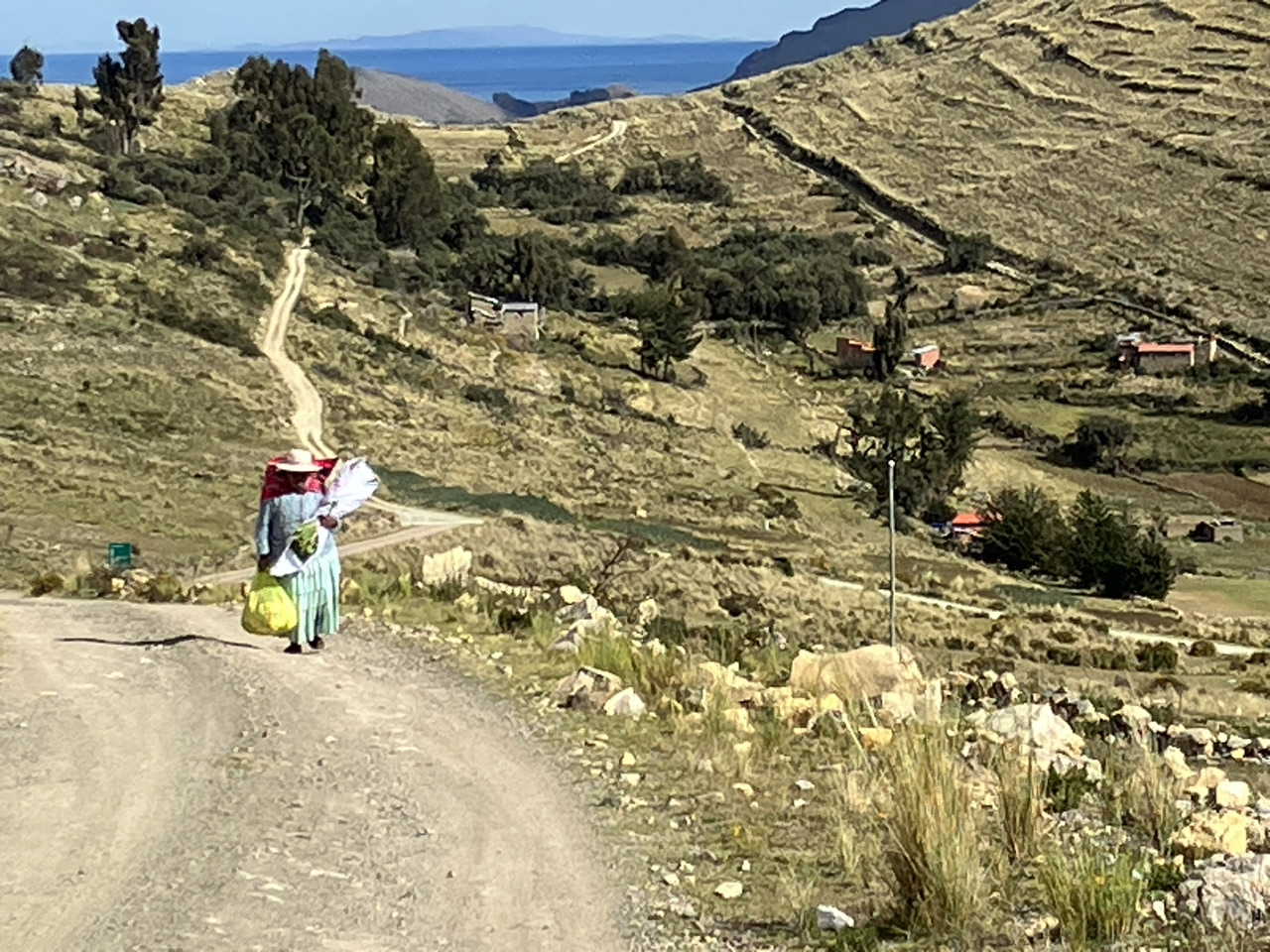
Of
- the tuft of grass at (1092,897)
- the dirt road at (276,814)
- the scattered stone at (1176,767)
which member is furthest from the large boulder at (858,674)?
the tuft of grass at (1092,897)

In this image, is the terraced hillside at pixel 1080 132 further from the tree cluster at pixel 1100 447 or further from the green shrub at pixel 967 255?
the tree cluster at pixel 1100 447

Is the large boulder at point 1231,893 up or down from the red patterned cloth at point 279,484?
down

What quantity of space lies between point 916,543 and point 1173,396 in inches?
1397

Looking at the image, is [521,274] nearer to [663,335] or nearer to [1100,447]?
[663,335]

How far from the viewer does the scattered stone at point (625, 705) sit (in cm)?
988

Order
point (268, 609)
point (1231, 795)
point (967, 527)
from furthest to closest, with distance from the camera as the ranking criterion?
point (967, 527) → point (268, 609) → point (1231, 795)

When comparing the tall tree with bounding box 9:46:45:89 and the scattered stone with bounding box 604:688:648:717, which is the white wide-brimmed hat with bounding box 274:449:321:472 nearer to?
the scattered stone with bounding box 604:688:648:717

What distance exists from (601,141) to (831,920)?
13339 centimetres

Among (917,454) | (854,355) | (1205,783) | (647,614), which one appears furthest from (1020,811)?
(854,355)

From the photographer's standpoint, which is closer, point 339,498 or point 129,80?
point 339,498

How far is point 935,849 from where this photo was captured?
6.11m

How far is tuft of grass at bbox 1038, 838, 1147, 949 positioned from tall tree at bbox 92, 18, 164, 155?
76.9 metres

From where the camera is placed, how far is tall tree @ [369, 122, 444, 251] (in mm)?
79812

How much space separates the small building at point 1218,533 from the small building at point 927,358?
91.9 feet
